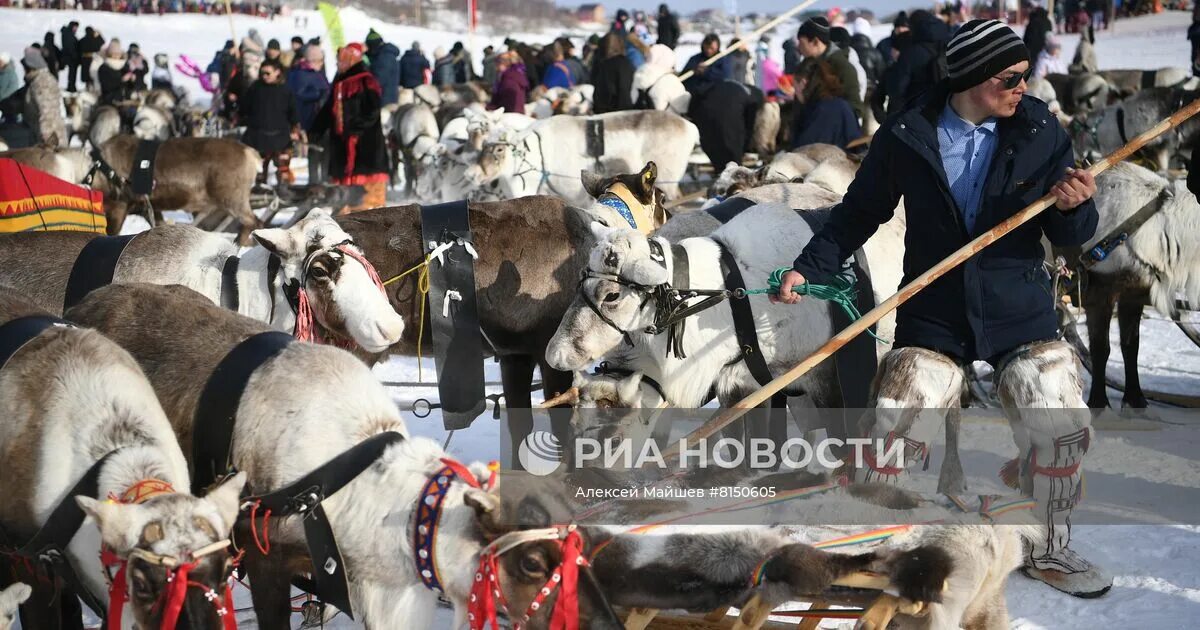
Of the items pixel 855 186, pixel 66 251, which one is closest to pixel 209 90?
pixel 66 251

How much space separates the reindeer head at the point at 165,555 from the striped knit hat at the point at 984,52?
2.42m

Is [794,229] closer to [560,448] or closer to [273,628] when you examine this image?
[560,448]

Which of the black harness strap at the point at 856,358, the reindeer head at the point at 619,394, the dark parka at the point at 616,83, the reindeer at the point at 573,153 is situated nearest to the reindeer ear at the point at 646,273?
the reindeer head at the point at 619,394

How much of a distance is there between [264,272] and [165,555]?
6.52 ft

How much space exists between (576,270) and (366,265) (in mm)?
961

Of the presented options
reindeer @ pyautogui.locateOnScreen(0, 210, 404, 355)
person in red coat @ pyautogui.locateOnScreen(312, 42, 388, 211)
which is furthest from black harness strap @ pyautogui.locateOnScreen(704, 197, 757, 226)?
person in red coat @ pyautogui.locateOnScreen(312, 42, 388, 211)

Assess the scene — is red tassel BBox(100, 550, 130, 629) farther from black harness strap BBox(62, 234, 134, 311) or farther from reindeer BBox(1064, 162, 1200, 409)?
reindeer BBox(1064, 162, 1200, 409)

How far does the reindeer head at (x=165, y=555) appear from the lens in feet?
8.44

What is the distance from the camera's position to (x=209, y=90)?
25078 millimetres

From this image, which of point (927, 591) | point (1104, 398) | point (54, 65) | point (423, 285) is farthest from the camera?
point (54, 65)

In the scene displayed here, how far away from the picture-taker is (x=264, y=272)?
4398 mm

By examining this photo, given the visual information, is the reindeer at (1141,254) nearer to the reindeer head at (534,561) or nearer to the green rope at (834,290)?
A: the green rope at (834,290)

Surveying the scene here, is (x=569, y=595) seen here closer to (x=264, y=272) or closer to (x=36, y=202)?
(x=264, y=272)

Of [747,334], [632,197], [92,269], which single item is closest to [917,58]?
[632,197]
